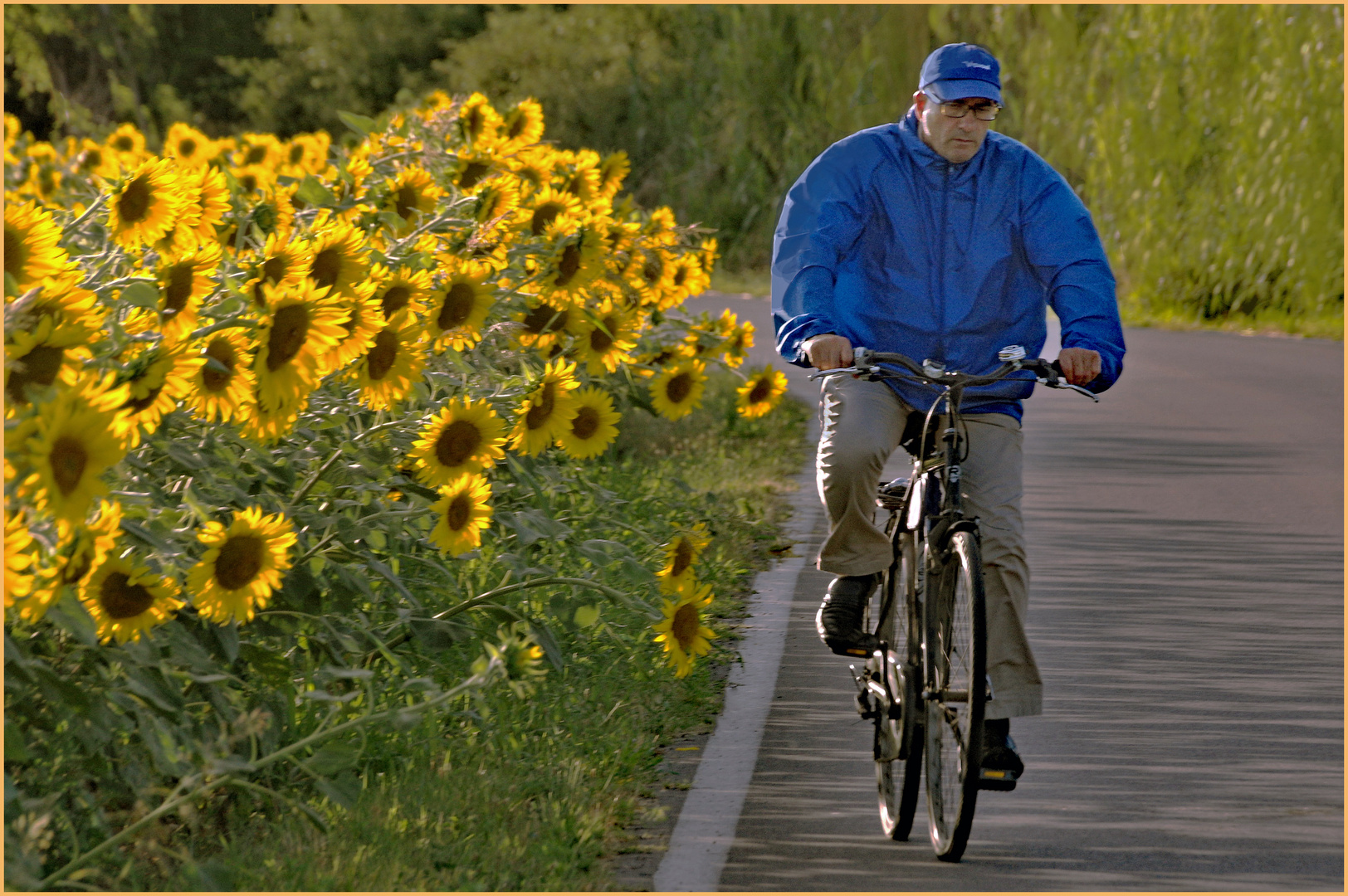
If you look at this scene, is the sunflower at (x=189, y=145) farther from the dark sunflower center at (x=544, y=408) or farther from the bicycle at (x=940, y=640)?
the bicycle at (x=940, y=640)

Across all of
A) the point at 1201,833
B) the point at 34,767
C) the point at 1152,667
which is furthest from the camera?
the point at 1152,667

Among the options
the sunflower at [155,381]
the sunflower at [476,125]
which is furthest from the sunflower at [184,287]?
the sunflower at [476,125]

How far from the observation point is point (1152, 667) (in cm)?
704

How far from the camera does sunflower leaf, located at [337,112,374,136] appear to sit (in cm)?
728

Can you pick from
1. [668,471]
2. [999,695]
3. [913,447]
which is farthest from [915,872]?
[668,471]

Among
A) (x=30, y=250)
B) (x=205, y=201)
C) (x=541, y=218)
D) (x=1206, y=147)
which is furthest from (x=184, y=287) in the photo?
(x=1206, y=147)

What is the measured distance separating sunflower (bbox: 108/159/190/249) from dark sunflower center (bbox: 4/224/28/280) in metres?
0.94

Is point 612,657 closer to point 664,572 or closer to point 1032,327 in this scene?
point 664,572

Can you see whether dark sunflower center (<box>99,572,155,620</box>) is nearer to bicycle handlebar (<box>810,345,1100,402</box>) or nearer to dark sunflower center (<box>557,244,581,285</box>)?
bicycle handlebar (<box>810,345,1100,402</box>)

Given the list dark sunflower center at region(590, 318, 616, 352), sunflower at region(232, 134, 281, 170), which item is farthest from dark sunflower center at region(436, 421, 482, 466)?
sunflower at region(232, 134, 281, 170)

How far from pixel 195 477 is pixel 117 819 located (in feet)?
2.75

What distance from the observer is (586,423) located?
6.02 meters

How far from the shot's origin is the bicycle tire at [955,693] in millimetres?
4695

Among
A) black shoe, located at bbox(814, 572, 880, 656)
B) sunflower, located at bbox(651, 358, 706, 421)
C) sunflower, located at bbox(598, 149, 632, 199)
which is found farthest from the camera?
sunflower, located at bbox(598, 149, 632, 199)
